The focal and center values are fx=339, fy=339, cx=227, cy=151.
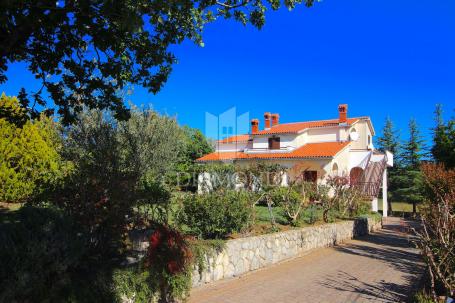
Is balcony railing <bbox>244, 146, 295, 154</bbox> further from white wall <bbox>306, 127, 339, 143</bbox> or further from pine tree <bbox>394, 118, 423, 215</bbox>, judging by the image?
pine tree <bbox>394, 118, 423, 215</bbox>

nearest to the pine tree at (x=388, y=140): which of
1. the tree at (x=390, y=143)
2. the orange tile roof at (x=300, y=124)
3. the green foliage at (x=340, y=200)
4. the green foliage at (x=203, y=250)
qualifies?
the tree at (x=390, y=143)

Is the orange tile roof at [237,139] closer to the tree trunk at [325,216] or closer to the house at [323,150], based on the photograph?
the house at [323,150]

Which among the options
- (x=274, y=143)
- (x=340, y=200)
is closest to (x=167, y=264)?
(x=340, y=200)

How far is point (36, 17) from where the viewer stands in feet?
17.7

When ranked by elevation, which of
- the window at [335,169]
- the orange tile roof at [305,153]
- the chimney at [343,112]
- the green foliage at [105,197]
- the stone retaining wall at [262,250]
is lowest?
the stone retaining wall at [262,250]

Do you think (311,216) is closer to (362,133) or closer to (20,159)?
(20,159)

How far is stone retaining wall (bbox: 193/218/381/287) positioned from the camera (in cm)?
770

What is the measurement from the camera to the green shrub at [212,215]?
853 centimetres

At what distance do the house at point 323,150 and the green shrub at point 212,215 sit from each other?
17382 mm

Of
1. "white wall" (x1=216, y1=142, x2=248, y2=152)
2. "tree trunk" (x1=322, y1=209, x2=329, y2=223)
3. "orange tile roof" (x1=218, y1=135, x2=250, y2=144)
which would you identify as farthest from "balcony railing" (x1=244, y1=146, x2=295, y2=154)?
"tree trunk" (x1=322, y1=209, x2=329, y2=223)

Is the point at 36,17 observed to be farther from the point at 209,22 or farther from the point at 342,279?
the point at 342,279

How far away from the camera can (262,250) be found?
370 inches

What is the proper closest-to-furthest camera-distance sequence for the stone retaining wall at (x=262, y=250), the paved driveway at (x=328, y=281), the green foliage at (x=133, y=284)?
1. the green foliage at (x=133, y=284)
2. the paved driveway at (x=328, y=281)
3. the stone retaining wall at (x=262, y=250)

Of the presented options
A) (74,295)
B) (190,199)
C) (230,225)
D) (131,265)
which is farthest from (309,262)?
(74,295)
